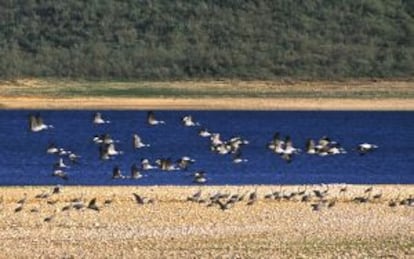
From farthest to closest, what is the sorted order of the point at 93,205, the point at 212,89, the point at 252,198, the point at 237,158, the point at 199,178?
1. the point at 212,89
2. the point at 237,158
3. the point at 199,178
4. the point at 252,198
5. the point at 93,205

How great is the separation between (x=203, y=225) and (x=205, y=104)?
49.7 metres

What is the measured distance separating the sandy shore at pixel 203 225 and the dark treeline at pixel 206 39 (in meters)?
53.5

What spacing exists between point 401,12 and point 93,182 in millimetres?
58428

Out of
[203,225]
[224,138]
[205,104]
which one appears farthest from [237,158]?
[205,104]

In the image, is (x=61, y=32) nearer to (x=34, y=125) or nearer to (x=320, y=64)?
(x=320, y=64)

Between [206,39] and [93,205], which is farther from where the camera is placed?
[206,39]

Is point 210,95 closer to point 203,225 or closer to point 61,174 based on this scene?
point 61,174

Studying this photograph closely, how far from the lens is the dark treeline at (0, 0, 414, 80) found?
8450 centimetres

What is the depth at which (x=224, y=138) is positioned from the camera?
54.4m

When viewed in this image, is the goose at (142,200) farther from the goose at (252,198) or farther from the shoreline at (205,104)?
the shoreline at (205,104)

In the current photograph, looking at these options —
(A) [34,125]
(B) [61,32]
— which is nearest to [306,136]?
(A) [34,125]

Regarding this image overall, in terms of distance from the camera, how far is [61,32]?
90.7 m

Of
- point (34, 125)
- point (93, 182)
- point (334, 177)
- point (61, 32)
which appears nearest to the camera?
point (93, 182)

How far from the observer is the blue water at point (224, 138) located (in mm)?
36625
